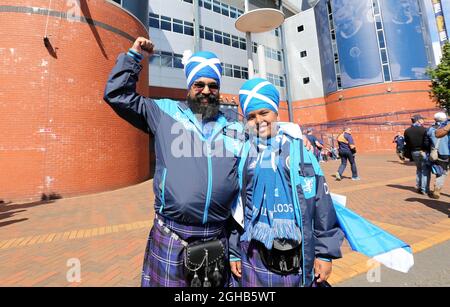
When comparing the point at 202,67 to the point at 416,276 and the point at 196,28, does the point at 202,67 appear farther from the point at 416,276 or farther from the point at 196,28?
the point at 196,28

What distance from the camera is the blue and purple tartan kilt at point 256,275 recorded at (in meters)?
1.59

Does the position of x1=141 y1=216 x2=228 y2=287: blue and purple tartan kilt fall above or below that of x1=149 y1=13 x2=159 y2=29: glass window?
below

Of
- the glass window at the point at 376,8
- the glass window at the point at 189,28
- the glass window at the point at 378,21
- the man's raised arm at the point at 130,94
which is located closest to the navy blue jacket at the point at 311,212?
the man's raised arm at the point at 130,94

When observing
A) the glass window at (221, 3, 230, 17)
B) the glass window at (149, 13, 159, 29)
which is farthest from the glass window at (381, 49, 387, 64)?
the glass window at (149, 13, 159, 29)

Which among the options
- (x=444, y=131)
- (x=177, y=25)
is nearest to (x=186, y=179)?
(x=444, y=131)

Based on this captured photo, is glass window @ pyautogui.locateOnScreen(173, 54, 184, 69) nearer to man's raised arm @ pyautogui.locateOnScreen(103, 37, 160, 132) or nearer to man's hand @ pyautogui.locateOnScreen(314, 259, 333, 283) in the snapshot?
man's raised arm @ pyautogui.locateOnScreen(103, 37, 160, 132)

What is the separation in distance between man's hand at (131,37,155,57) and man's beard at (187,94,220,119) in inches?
19.2

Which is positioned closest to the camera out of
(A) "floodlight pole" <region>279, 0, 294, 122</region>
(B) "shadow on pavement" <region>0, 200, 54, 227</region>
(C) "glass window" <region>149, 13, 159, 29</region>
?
(B) "shadow on pavement" <region>0, 200, 54, 227</region>

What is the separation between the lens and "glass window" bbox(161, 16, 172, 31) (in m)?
23.7

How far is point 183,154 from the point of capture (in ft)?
5.27

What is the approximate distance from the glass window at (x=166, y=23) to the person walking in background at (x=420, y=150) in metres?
23.0

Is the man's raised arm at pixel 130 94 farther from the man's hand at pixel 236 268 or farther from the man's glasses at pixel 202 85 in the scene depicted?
the man's hand at pixel 236 268

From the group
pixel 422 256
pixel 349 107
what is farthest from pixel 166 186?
pixel 349 107

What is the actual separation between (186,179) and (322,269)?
1015 mm
